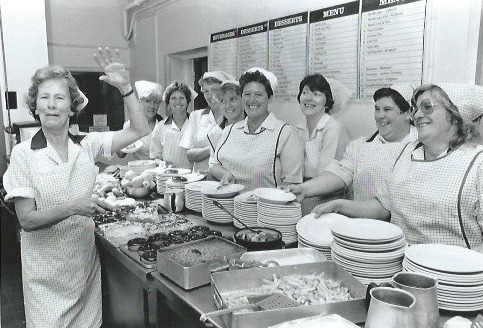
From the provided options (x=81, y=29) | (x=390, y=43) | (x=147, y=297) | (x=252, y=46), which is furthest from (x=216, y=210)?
(x=81, y=29)

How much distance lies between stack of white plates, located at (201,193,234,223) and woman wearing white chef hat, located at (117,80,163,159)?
1.91 metres

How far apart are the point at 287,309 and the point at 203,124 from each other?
2.65 meters

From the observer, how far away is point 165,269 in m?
1.41

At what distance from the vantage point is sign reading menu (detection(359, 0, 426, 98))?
2.27m

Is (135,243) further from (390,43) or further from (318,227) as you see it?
(390,43)

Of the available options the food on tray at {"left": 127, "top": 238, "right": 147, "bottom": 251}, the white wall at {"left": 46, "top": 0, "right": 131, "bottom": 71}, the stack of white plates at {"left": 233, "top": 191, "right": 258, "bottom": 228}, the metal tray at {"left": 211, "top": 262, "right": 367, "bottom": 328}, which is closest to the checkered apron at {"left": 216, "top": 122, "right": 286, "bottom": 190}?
the stack of white plates at {"left": 233, "top": 191, "right": 258, "bottom": 228}

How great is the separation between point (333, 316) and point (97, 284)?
1.38 meters

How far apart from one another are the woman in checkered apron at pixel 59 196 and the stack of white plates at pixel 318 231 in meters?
0.80

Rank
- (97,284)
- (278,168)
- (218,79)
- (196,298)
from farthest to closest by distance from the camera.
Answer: (218,79) < (278,168) < (97,284) < (196,298)

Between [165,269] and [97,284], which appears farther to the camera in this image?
[97,284]

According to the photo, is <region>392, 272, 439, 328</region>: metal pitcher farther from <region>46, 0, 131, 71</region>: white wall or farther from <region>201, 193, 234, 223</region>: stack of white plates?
<region>46, 0, 131, 71</region>: white wall

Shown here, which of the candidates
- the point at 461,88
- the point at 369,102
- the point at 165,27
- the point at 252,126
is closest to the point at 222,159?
the point at 252,126

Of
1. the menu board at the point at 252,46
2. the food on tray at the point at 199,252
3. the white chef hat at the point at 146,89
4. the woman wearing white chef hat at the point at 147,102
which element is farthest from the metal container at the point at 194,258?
the white chef hat at the point at 146,89

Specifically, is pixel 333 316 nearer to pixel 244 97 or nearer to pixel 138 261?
pixel 138 261
